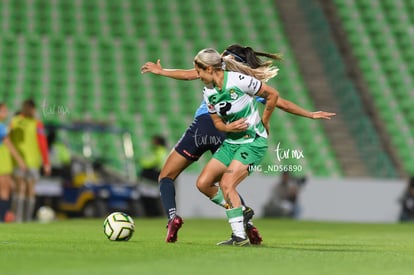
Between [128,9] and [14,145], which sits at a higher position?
[128,9]

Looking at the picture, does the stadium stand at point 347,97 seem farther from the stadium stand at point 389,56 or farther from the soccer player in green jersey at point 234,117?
the soccer player in green jersey at point 234,117

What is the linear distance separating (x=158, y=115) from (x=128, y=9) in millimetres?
5085

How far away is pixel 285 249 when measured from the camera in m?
8.88

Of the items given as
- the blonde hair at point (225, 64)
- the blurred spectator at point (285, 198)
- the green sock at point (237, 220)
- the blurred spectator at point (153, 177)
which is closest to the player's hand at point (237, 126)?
the blonde hair at point (225, 64)

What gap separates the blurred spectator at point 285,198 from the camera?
20094 millimetres

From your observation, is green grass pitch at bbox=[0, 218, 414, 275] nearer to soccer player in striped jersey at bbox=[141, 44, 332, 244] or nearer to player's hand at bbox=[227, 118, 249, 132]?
soccer player in striped jersey at bbox=[141, 44, 332, 244]

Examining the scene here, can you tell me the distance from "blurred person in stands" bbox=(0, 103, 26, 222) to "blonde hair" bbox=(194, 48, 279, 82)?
714cm

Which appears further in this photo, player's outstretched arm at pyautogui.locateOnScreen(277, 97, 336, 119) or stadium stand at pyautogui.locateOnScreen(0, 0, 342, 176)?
stadium stand at pyautogui.locateOnScreen(0, 0, 342, 176)

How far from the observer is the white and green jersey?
873 cm

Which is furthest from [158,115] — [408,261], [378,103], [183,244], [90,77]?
[408,261]

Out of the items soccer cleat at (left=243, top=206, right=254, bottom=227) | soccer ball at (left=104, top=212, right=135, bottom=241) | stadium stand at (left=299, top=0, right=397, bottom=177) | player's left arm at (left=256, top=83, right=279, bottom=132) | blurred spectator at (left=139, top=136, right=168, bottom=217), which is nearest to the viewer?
player's left arm at (left=256, top=83, right=279, bottom=132)

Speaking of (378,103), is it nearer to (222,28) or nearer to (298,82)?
(298,82)

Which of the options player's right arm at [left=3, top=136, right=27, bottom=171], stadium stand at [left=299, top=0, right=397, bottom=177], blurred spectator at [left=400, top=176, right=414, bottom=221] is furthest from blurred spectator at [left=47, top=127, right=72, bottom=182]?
blurred spectator at [left=400, top=176, right=414, bottom=221]

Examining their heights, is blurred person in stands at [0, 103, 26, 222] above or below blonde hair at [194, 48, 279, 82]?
below
